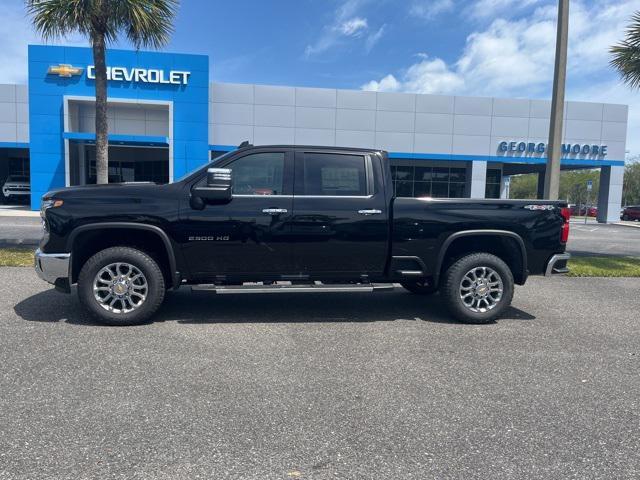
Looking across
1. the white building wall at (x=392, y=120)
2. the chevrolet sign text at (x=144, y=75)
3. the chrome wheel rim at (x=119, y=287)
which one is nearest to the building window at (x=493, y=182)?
the white building wall at (x=392, y=120)

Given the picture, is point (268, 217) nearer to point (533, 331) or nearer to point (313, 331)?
point (313, 331)

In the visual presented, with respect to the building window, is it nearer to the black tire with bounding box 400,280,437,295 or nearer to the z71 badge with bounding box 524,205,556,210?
the black tire with bounding box 400,280,437,295

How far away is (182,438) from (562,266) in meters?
4.86

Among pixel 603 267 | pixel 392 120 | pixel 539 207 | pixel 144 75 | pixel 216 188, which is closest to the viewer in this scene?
pixel 216 188

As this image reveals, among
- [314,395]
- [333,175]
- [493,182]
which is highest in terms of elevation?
[493,182]

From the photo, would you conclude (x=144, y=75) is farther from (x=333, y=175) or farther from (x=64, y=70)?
(x=333, y=175)

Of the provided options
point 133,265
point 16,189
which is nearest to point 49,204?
point 133,265

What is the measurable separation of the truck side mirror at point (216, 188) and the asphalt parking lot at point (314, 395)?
1424 millimetres

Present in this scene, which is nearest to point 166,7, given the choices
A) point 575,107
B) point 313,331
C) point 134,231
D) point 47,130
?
point 134,231

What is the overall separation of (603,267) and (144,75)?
24330 mm

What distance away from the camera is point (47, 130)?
26.6m

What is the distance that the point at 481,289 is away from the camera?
5.86 m

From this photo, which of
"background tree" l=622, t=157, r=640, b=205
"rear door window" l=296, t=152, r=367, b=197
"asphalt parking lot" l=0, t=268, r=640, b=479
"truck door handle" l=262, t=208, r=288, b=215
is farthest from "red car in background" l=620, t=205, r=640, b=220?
"truck door handle" l=262, t=208, r=288, b=215

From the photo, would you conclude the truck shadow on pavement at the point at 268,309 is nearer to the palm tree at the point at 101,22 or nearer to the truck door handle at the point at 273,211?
the truck door handle at the point at 273,211
